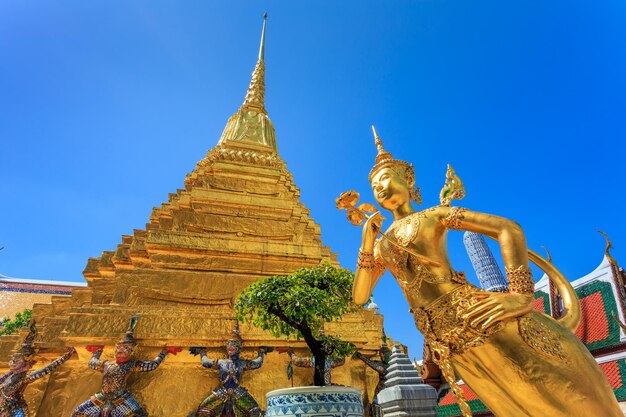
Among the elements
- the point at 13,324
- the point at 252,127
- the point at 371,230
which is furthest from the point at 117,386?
the point at 13,324

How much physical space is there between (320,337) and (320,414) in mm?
1430

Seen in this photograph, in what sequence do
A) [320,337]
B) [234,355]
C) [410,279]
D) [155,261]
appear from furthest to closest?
1. [155,261]
2. [234,355]
3. [320,337]
4. [410,279]

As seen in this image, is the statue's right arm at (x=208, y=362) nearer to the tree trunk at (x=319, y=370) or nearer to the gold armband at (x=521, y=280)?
the tree trunk at (x=319, y=370)

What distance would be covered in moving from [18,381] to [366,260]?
599 centimetres

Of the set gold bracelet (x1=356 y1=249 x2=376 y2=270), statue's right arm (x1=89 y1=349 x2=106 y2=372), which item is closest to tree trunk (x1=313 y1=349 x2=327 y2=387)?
gold bracelet (x1=356 y1=249 x2=376 y2=270)

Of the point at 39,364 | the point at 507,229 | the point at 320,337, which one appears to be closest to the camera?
the point at 507,229

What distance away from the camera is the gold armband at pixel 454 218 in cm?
250

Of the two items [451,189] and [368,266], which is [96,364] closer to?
[368,266]

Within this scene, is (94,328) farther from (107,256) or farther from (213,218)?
(107,256)

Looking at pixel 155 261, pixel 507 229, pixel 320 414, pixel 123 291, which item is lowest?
pixel 320 414

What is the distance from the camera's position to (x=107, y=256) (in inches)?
388

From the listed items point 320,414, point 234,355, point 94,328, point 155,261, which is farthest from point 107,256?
point 320,414

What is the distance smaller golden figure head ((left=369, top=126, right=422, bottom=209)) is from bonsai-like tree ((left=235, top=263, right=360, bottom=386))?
5.70 ft

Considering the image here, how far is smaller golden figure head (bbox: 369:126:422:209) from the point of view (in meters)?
2.86
